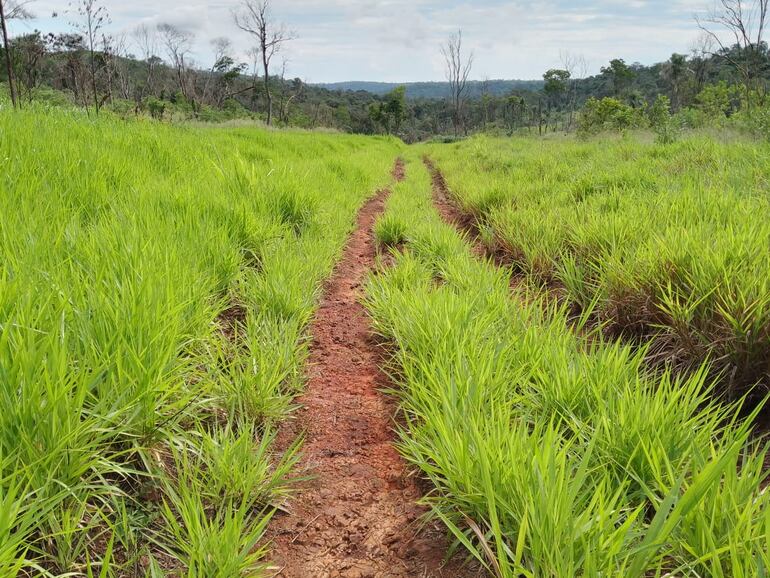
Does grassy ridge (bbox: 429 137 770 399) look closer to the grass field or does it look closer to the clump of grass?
the grass field

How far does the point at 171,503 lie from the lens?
1223 mm

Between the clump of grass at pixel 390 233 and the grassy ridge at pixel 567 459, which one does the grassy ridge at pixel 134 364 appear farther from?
the clump of grass at pixel 390 233

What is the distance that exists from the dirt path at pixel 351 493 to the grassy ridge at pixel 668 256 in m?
1.24

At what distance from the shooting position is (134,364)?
1.30m

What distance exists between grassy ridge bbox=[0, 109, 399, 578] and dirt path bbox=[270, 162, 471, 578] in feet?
0.34

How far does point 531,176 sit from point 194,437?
6465 millimetres

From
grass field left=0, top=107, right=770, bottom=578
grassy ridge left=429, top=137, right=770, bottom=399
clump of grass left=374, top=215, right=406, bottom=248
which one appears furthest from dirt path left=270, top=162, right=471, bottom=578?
clump of grass left=374, top=215, right=406, bottom=248

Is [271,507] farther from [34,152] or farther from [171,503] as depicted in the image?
[34,152]

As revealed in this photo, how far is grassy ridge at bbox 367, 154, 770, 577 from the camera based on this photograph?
3.08 feet

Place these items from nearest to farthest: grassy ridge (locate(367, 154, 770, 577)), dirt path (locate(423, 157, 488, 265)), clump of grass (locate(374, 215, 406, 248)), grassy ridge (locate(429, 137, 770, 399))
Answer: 1. grassy ridge (locate(367, 154, 770, 577))
2. grassy ridge (locate(429, 137, 770, 399))
3. dirt path (locate(423, 157, 488, 265))
4. clump of grass (locate(374, 215, 406, 248))

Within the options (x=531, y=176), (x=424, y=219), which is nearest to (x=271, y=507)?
(x=424, y=219)

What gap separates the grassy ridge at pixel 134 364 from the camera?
1.01 meters

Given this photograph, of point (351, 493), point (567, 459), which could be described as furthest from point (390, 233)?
point (567, 459)

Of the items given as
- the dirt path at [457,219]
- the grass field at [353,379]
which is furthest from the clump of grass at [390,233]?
the grass field at [353,379]
